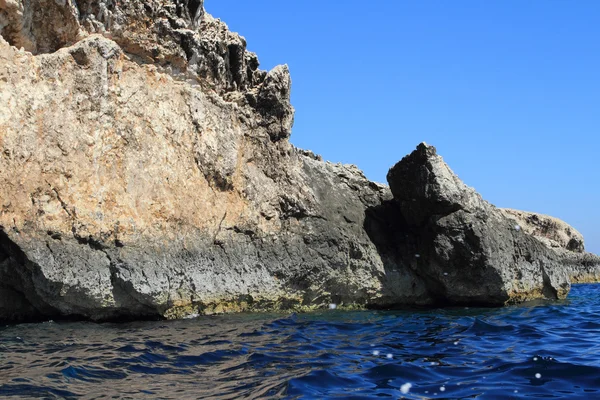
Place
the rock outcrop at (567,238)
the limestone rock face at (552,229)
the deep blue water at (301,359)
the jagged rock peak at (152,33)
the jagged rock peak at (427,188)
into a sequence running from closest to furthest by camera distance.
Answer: the deep blue water at (301,359) < the jagged rock peak at (152,33) < the jagged rock peak at (427,188) < the rock outcrop at (567,238) < the limestone rock face at (552,229)

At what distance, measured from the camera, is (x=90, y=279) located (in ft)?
32.8

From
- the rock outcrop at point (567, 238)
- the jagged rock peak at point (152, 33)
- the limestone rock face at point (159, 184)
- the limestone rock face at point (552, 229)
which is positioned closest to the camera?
the limestone rock face at point (159, 184)

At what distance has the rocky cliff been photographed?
10211mm

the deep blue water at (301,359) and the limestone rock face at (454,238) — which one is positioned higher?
the limestone rock face at (454,238)

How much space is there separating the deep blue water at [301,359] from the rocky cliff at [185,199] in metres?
1.08

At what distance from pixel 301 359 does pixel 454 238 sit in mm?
7138

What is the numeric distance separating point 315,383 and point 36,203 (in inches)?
250

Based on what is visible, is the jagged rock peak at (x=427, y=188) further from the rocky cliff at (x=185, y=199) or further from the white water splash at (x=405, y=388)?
the white water splash at (x=405, y=388)

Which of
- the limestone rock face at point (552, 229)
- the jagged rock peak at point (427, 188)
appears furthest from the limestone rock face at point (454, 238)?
the limestone rock face at point (552, 229)

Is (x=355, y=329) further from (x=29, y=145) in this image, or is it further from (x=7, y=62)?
(x=7, y=62)

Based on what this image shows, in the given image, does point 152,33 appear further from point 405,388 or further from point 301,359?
point 405,388

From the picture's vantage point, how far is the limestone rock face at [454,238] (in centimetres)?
1355

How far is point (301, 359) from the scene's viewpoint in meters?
7.60

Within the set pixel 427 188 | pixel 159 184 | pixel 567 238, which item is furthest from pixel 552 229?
pixel 159 184
